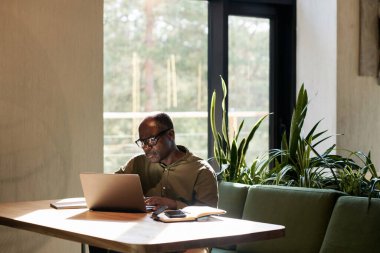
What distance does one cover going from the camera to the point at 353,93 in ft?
20.9

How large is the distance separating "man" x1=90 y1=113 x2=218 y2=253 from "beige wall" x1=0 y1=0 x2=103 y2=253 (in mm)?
995

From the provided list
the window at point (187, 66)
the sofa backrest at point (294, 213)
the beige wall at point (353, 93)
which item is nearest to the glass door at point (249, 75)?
the window at point (187, 66)

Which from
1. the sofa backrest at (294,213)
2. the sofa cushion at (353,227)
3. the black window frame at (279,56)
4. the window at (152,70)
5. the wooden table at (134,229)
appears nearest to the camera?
the wooden table at (134,229)

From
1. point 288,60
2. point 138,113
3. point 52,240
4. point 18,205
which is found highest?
point 288,60

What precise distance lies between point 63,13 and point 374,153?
116 inches

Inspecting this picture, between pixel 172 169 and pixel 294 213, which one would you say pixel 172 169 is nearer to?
pixel 172 169

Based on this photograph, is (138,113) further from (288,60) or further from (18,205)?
(18,205)

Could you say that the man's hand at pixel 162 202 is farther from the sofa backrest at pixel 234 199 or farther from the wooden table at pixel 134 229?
the sofa backrest at pixel 234 199

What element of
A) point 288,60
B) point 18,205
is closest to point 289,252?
point 18,205

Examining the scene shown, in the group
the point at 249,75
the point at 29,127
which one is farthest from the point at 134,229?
the point at 249,75

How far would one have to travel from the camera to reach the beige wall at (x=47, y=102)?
4.91m

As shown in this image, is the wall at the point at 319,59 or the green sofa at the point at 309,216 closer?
the green sofa at the point at 309,216

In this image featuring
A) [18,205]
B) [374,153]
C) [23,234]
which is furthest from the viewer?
[374,153]

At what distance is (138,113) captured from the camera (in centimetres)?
616
